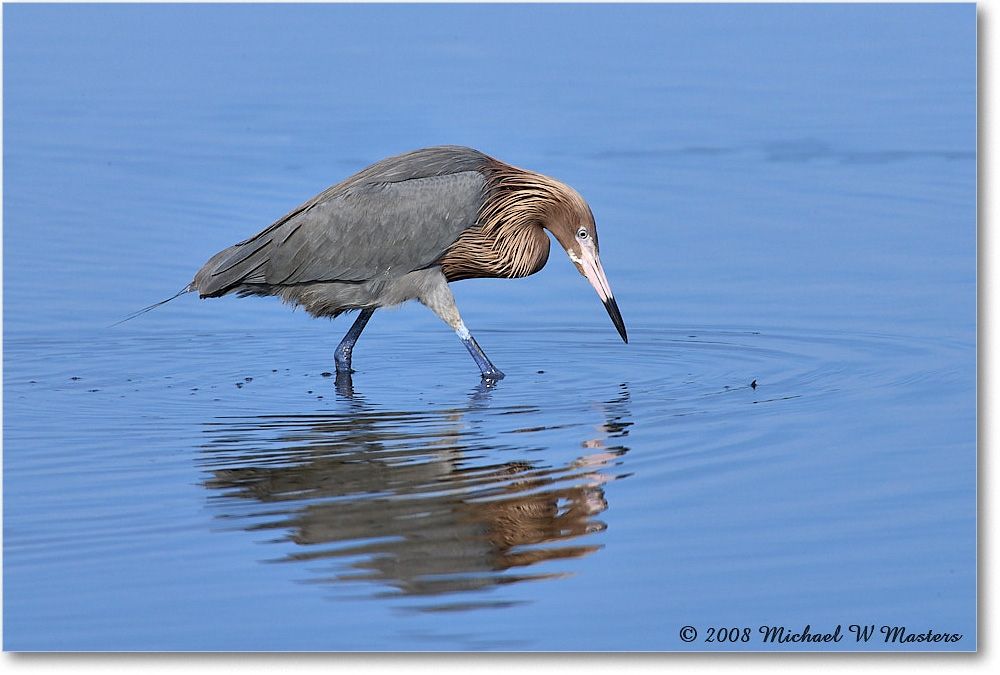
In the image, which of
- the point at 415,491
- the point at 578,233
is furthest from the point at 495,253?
the point at 415,491

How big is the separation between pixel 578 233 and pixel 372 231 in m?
1.26

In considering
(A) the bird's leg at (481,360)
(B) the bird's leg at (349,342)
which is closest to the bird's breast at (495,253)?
(A) the bird's leg at (481,360)

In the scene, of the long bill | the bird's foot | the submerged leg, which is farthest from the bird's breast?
the bird's foot

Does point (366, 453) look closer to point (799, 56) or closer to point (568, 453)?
point (568, 453)

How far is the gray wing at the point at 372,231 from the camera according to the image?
30.8 ft

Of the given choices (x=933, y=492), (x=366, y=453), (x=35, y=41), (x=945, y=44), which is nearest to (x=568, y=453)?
(x=366, y=453)

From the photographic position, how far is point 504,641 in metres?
5.48

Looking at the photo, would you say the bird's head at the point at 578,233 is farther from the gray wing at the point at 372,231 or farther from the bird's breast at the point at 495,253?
the gray wing at the point at 372,231

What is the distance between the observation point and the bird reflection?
6047 millimetres

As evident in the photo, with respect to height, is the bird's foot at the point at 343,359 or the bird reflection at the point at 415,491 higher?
the bird's foot at the point at 343,359

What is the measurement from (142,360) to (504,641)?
4973mm

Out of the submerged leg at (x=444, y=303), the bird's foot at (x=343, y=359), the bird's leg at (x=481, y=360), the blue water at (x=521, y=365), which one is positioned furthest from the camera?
the bird's foot at (x=343, y=359)

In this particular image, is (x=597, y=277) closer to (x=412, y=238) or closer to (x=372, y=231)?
(x=412, y=238)

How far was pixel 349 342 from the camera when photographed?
9.92 metres
